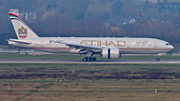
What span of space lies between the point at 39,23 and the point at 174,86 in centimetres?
8385

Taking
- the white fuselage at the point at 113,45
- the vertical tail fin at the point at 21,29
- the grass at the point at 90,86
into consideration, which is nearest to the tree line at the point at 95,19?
the white fuselage at the point at 113,45

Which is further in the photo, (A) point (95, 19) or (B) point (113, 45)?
(A) point (95, 19)

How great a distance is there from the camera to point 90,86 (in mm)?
20219

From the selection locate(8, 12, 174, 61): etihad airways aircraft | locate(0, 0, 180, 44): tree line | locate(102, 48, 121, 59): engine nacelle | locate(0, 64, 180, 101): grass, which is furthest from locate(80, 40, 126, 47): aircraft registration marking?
locate(0, 0, 180, 44): tree line

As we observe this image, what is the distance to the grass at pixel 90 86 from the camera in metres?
17.2

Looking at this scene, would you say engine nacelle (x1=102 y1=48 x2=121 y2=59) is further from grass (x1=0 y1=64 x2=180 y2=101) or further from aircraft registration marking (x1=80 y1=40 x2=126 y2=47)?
grass (x1=0 y1=64 x2=180 y2=101)

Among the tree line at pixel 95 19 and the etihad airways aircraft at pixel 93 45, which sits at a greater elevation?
the tree line at pixel 95 19

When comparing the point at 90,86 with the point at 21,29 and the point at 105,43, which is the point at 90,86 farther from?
the point at 21,29

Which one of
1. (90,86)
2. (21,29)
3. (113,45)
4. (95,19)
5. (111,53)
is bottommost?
(90,86)

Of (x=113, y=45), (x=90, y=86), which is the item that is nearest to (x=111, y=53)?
(x=113, y=45)

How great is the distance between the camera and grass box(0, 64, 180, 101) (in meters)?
17.2

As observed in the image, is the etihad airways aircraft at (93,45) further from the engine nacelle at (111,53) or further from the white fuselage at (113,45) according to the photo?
the engine nacelle at (111,53)

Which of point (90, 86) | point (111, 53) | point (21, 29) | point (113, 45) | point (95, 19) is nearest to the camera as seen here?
point (90, 86)

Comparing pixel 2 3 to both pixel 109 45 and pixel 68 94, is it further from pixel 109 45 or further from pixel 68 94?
pixel 68 94
